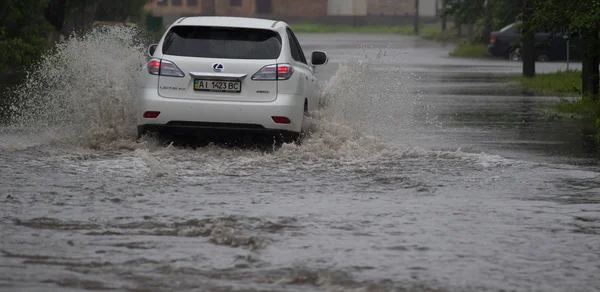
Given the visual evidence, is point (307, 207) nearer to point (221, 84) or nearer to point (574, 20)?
point (221, 84)

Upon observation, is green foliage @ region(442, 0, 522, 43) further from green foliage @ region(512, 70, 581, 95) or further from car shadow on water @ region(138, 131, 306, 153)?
car shadow on water @ region(138, 131, 306, 153)

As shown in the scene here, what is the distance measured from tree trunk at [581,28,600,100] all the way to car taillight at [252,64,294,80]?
8176 millimetres

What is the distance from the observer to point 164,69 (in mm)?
14289

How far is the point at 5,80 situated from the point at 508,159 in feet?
54.5

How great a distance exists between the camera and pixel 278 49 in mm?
14602

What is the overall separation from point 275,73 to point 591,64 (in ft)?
38.2

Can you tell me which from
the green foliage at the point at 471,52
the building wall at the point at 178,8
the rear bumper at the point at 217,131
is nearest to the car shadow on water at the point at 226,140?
the rear bumper at the point at 217,131

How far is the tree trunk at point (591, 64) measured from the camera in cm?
2170

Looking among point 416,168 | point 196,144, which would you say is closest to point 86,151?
point 196,144

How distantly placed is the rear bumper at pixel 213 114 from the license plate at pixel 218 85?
0.15m

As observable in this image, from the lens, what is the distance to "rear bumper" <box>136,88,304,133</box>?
14062 millimetres

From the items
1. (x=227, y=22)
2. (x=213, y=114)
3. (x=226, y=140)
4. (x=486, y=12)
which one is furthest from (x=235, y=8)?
(x=213, y=114)

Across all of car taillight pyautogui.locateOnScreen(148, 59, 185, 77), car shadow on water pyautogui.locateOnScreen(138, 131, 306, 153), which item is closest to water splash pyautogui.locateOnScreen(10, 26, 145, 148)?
car shadow on water pyautogui.locateOnScreen(138, 131, 306, 153)

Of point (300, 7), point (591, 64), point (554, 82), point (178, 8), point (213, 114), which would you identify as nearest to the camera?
point (213, 114)
